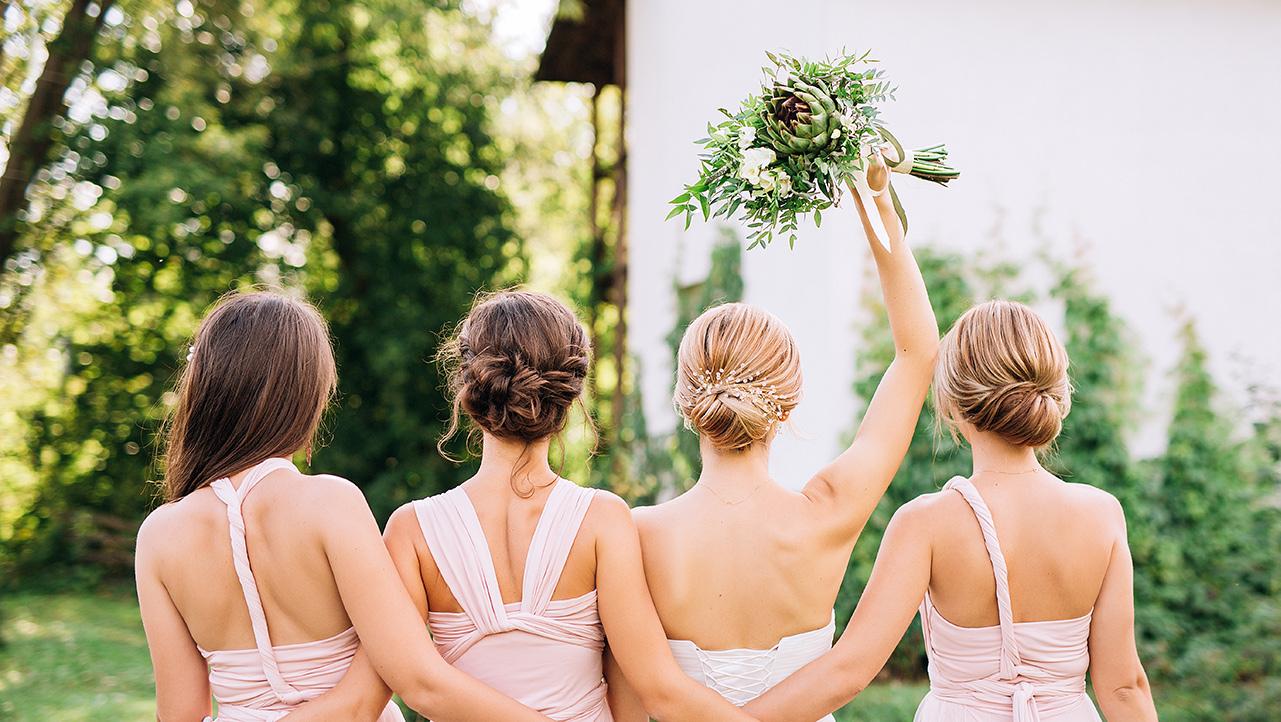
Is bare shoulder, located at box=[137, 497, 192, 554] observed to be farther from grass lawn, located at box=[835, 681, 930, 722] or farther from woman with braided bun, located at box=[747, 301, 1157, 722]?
grass lawn, located at box=[835, 681, 930, 722]

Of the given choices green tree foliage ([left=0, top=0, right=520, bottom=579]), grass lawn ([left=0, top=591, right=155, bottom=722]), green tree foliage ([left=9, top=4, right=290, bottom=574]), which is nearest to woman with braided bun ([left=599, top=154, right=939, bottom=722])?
grass lawn ([left=0, top=591, right=155, bottom=722])

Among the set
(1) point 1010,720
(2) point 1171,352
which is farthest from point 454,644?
(2) point 1171,352

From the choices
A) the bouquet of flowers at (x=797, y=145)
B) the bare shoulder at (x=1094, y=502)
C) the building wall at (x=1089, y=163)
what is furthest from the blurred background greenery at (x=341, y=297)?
the bouquet of flowers at (x=797, y=145)

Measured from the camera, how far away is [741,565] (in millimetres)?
2137

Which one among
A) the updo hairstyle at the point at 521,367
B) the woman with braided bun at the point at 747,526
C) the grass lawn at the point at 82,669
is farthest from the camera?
the grass lawn at the point at 82,669

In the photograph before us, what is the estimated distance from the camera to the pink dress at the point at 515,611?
204 cm

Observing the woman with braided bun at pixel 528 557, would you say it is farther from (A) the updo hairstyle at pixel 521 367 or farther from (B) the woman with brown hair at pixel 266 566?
(B) the woman with brown hair at pixel 266 566

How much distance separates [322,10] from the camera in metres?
11.0

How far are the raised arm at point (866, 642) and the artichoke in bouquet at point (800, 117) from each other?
3.04ft

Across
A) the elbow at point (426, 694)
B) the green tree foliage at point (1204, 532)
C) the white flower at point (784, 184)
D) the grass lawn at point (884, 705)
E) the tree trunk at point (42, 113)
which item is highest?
the tree trunk at point (42, 113)

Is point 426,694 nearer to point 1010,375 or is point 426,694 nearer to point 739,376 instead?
point 739,376

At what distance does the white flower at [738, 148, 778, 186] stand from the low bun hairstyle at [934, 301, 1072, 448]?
2.13 ft

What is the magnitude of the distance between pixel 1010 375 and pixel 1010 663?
71cm

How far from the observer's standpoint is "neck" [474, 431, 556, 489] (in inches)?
82.8
